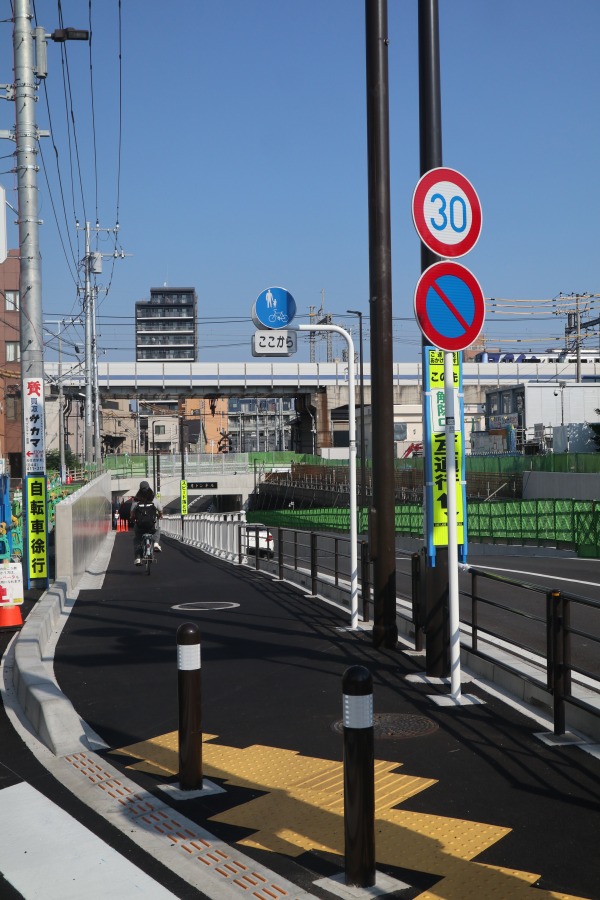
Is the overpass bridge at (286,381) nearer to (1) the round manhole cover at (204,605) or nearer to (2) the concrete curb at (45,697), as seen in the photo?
(1) the round manhole cover at (204,605)

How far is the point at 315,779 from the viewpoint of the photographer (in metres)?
5.93

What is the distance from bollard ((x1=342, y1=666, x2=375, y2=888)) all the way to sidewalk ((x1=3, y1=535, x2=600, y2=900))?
0.12m

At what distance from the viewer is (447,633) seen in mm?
8547

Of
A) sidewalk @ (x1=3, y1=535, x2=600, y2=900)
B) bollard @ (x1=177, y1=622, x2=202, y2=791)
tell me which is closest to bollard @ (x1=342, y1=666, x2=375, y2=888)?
sidewalk @ (x1=3, y1=535, x2=600, y2=900)

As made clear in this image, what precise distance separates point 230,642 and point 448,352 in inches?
186

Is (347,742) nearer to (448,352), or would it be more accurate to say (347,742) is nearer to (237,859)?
(237,859)

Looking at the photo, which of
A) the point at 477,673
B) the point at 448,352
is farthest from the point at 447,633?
the point at 448,352

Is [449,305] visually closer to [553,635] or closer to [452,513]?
[452,513]

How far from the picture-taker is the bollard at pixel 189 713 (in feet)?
19.1

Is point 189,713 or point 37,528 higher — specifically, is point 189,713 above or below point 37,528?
below

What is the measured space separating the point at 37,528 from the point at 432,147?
12.3 m

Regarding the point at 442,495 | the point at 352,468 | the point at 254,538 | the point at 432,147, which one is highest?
the point at 432,147

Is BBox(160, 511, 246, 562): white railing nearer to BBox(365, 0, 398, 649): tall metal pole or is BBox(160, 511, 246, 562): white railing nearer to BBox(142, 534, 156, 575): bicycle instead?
BBox(142, 534, 156, 575): bicycle

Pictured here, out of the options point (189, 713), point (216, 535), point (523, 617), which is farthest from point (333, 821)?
point (216, 535)
